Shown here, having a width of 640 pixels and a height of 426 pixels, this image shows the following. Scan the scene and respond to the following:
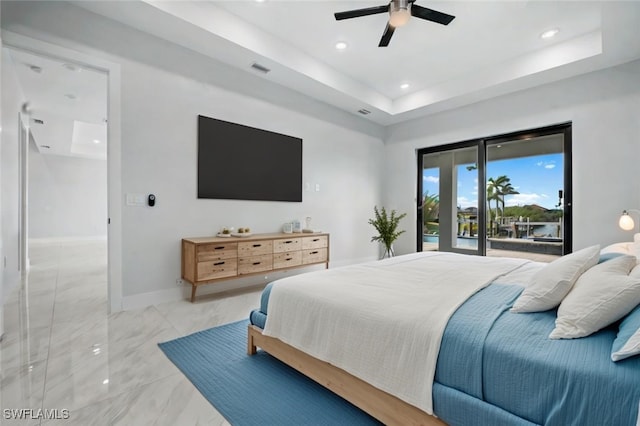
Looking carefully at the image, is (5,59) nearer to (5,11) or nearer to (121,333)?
(5,11)

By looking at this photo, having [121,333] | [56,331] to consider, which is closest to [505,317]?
[121,333]

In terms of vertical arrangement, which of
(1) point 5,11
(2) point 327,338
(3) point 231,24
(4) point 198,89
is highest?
(3) point 231,24

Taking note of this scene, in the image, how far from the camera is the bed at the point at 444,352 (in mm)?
945

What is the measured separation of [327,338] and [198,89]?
3.14 m

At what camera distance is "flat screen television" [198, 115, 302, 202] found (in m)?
3.54

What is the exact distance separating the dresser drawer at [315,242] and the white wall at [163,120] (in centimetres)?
46

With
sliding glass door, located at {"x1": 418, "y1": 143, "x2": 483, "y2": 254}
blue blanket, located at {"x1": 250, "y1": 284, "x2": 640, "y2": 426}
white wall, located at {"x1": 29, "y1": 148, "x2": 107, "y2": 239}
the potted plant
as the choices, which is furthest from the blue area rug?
white wall, located at {"x1": 29, "y1": 148, "x2": 107, "y2": 239}

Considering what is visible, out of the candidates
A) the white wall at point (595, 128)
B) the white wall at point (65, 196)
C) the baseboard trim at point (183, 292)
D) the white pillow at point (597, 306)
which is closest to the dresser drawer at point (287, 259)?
the baseboard trim at point (183, 292)

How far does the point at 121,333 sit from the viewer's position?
7.90 ft

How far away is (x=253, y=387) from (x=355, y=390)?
631 millimetres

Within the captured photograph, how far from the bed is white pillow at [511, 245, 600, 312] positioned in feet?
0.14

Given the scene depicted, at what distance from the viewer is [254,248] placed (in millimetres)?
3523

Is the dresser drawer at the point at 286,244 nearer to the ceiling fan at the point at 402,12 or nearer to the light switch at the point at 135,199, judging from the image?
the light switch at the point at 135,199

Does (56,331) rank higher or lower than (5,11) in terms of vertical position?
lower
